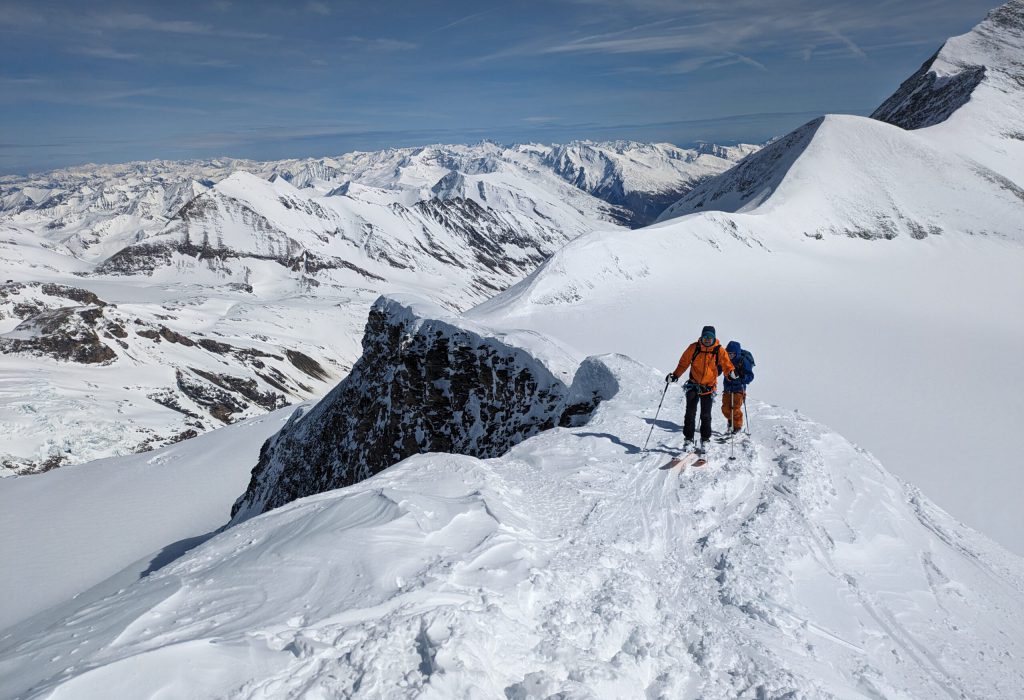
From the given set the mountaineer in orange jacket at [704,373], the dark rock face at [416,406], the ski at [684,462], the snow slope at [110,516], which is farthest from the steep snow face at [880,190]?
the snow slope at [110,516]

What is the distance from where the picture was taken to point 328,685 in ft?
14.9

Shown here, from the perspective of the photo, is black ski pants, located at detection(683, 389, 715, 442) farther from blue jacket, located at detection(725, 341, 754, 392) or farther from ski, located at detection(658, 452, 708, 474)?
ski, located at detection(658, 452, 708, 474)

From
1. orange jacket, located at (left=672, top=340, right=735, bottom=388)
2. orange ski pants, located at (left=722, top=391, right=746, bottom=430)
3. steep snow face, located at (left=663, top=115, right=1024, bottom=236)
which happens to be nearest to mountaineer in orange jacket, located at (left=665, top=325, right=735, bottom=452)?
orange jacket, located at (left=672, top=340, right=735, bottom=388)

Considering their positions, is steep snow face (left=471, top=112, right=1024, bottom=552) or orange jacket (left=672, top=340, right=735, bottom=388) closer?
orange jacket (left=672, top=340, right=735, bottom=388)

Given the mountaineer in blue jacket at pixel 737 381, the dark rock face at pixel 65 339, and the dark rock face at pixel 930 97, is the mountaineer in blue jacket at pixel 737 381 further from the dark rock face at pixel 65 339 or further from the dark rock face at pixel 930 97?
the dark rock face at pixel 65 339

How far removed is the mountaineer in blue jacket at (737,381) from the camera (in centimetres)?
1063

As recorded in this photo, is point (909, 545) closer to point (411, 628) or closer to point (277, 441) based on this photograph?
point (411, 628)

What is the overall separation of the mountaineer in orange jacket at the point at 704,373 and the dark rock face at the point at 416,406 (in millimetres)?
4493

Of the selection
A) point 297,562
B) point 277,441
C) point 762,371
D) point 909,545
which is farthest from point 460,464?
point 277,441

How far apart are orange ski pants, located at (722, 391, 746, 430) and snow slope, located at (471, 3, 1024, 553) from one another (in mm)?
9066

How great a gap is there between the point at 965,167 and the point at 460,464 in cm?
7743

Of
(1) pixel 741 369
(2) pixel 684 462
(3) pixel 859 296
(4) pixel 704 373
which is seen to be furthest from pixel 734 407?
(3) pixel 859 296

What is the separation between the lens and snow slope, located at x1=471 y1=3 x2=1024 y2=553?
63.0ft

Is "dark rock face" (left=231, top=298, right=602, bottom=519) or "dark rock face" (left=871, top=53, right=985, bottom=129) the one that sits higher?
"dark rock face" (left=871, top=53, right=985, bottom=129)
